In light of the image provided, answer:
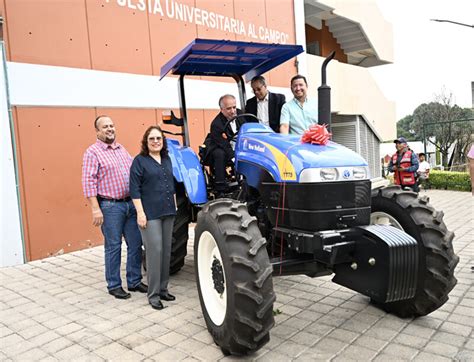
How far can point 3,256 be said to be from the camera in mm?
6266

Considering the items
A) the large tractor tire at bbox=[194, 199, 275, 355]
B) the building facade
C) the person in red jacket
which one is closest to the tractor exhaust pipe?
the large tractor tire at bbox=[194, 199, 275, 355]

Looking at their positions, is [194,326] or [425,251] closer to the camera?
[425,251]

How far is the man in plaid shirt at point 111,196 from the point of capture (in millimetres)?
4547

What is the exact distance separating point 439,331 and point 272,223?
1.61 m

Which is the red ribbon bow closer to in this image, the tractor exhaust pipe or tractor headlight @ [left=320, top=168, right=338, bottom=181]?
the tractor exhaust pipe

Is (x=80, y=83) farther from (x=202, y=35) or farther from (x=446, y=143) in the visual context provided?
(x=446, y=143)

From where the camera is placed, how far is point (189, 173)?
189 inches

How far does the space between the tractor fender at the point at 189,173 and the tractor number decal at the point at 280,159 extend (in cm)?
99

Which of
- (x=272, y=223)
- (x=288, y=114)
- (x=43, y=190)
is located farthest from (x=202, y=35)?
(x=272, y=223)

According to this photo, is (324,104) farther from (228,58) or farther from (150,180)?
(150,180)

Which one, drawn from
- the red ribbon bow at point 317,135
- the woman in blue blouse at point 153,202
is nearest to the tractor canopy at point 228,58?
the woman in blue blouse at point 153,202

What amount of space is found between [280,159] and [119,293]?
248cm

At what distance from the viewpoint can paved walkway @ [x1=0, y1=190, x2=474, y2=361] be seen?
3238 millimetres

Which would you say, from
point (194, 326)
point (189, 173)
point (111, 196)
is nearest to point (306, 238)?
point (194, 326)
